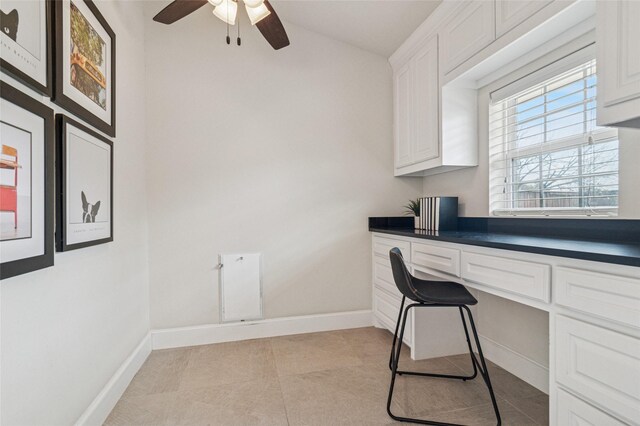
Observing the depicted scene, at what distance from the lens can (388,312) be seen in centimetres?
252

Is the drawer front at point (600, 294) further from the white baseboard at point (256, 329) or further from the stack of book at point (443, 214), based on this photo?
the white baseboard at point (256, 329)

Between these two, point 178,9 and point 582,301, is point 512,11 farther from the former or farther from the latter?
point 178,9

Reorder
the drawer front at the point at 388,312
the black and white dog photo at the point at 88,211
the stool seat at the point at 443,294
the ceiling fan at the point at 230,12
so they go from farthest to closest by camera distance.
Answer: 1. the drawer front at the point at 388,312
2. the ceiling fan at the point at 230,12
3. the stool seat at the point at 443,294
4. the black and white dog photo at the point at 88,211

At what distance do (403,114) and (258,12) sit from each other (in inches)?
58.6

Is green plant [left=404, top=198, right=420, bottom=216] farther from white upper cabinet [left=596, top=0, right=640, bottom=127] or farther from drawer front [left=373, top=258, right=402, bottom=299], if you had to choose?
white upper cabinet [left=596, top=0, right=640, bottom=127]

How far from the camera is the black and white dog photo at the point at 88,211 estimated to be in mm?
1432

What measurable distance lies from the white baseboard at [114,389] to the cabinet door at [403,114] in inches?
101

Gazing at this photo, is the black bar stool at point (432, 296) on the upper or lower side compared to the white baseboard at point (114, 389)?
upper

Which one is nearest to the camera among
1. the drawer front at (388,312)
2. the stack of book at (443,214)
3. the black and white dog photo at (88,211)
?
the black and white dog photo at (88,211)

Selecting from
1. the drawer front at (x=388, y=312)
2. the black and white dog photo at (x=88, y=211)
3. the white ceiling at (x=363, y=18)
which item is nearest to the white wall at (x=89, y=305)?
the black and white dog photo at (x=88, y=211)

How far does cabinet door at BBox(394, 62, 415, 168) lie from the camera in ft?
8.60

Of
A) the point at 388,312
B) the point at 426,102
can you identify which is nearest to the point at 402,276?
the point at 388,312

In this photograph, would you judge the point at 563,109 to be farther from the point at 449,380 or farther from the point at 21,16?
the point at 21,16

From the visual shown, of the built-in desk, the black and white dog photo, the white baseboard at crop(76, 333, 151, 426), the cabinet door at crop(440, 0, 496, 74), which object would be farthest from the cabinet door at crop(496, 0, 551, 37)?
the white baseboard at crop(76, 333, 151, 426)
